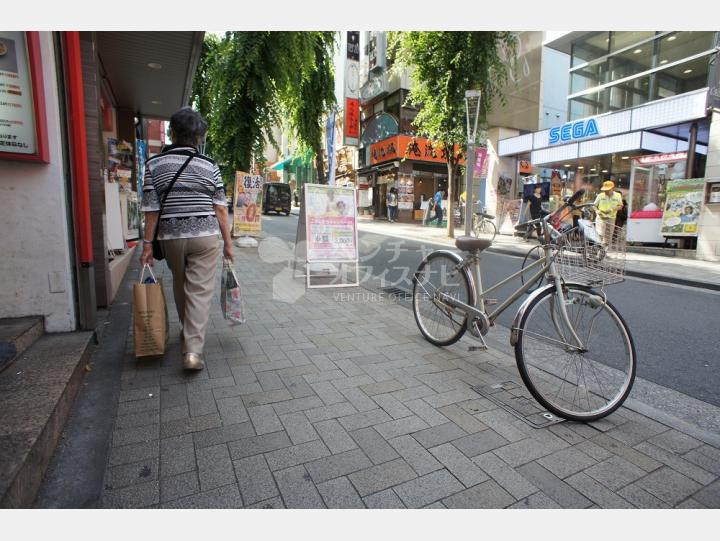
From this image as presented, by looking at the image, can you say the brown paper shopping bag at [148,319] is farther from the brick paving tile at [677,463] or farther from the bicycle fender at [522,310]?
the brick paving tile at [677,463]

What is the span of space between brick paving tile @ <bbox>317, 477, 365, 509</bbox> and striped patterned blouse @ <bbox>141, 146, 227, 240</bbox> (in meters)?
1.98

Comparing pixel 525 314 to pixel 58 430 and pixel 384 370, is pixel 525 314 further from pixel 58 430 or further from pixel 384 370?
pixel 58 430

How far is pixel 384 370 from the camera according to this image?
10.8 feet

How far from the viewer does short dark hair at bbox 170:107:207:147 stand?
308 centimetres

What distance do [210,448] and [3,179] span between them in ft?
8.21

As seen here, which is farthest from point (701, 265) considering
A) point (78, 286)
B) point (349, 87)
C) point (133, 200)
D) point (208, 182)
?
point (133, 200)

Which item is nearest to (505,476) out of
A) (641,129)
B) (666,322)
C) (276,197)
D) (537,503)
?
(537,503)

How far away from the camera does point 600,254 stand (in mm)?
2623

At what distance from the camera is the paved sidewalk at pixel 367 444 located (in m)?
1.88

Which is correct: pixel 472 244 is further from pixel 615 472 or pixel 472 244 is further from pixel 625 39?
pixel 625 39

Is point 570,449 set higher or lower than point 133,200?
lower

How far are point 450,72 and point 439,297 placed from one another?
11592mm

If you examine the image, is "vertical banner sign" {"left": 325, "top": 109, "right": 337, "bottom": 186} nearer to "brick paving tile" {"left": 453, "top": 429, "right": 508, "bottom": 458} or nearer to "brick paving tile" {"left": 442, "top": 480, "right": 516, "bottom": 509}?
"brick paving tile" {"left": 453, "top": 429, "right": 508, "bottom": 458}

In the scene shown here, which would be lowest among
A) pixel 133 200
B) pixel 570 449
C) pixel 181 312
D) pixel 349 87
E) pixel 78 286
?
pixel 570 449
